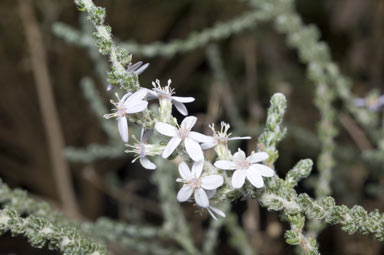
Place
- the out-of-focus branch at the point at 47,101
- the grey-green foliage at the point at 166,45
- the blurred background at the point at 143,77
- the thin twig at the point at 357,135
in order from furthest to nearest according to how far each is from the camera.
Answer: the blurred background at the point at 143,77, the out-of-focus branch at the point at 47,101, the thin twig at the point at 357,135, the grey-green foliage at the point at 166,45

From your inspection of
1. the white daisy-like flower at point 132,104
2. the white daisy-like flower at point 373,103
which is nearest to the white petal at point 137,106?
the white daisy-like flower at point 132,104

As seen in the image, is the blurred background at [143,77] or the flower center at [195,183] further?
the blurred background at [143,77]

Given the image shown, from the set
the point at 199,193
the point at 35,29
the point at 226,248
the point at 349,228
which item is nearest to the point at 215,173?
the point at 199,193

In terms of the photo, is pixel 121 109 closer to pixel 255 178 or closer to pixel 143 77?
pixel 255 178

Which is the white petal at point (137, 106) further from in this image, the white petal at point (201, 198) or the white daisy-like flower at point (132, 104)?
the white petal at point (201, 198)

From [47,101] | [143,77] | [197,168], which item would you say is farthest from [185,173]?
[143,77]

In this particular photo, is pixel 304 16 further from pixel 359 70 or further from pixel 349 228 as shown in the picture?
pixel 349 228

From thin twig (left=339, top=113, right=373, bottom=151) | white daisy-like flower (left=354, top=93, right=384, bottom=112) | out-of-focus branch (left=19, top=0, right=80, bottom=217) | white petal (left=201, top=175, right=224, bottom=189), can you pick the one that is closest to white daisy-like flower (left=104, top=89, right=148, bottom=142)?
white petal (left=201, top=175, right=224, bottom=189)
